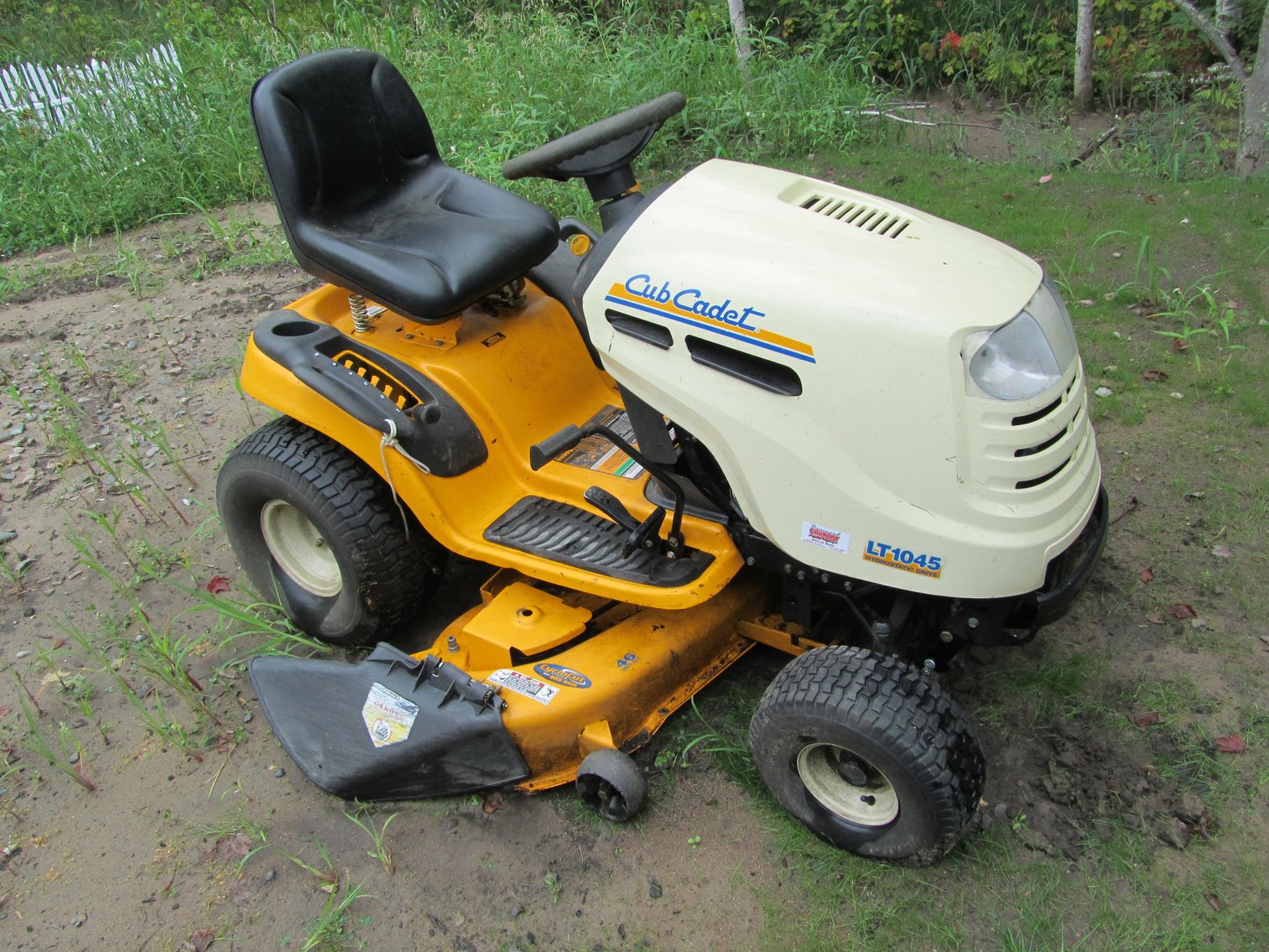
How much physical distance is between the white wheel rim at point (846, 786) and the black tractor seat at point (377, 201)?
1365mm

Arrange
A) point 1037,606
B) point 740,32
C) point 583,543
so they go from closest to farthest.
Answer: point 1037,606
point 583,543
point 740,32

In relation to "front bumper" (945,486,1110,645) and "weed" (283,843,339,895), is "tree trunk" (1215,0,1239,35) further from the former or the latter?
"weed" (283,843,339,895)

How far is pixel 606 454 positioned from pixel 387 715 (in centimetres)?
84

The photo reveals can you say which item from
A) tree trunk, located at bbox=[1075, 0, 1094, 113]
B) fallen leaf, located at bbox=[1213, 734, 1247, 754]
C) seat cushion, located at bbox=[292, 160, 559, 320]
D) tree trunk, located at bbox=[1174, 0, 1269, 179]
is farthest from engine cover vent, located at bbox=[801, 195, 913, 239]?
tree trunk, located at bbox=[1075, 0, 1094, 113]

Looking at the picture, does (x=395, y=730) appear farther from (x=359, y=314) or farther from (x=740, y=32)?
(x=740, y=32)

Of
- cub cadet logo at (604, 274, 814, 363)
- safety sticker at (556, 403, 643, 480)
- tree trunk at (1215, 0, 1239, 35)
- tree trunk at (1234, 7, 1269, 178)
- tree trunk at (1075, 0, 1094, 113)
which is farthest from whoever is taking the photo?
tree trunk at (1075, 0, 1094, 113)

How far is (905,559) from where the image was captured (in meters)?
1.97

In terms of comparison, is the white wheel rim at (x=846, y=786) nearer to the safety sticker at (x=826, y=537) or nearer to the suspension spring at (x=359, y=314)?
the safety sticker at (x=826, y=537)

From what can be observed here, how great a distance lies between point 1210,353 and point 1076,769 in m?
2.04

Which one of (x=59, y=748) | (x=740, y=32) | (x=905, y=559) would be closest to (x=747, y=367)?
(x=905, y=559)

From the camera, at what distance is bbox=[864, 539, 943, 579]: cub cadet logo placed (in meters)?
1.95

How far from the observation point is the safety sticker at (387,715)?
239 cm

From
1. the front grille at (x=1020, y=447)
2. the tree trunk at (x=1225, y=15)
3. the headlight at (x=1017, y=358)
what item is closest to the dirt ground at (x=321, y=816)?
the front grille at (x=1020, y=447)

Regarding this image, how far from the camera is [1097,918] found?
207 centimetres
